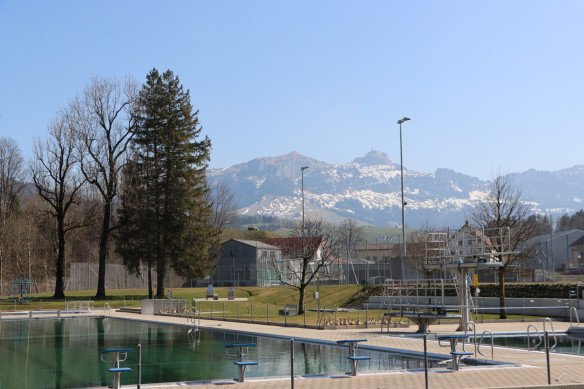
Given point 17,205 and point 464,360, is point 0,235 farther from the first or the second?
point 464,360

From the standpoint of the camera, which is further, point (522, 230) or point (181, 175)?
point (181, 175)

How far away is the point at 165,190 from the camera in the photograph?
6512 cm

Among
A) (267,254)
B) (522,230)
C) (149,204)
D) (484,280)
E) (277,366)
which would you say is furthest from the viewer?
(267,254)

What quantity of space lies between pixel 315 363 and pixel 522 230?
1032 inches

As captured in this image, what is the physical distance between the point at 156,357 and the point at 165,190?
136ft

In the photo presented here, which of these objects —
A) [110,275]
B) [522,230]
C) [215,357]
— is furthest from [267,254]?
[215,357]

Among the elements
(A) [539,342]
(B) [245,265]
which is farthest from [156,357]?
(B) [245,265]

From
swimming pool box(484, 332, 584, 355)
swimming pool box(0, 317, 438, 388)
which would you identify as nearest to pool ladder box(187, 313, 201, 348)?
swimming pool box(0, 317, 438, 388)

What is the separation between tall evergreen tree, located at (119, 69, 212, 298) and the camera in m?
63.9

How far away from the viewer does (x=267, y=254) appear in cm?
9731

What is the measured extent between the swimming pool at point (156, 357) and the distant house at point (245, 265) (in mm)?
53356

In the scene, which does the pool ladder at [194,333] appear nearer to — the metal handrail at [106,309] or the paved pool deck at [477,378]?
the paved pool deck at [477,378]

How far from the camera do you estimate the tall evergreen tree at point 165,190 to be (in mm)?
63875

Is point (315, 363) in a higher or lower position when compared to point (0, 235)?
lower
